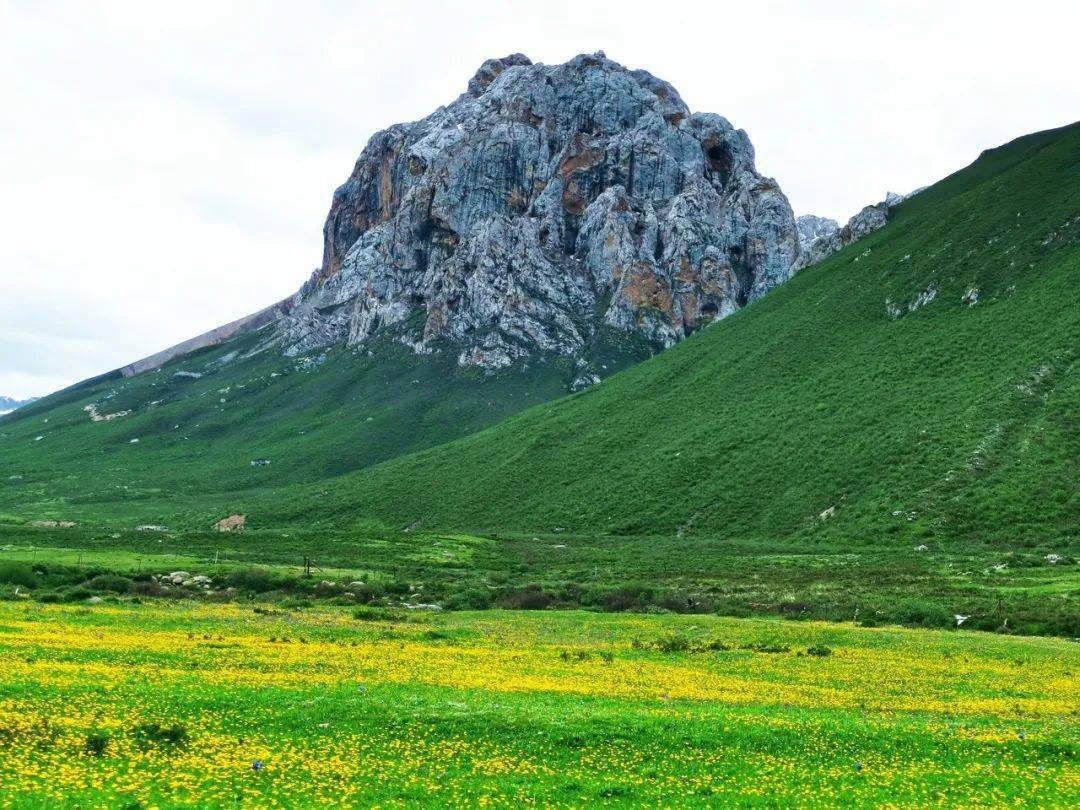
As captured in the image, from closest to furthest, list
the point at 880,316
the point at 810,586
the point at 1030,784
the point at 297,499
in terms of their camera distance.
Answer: the point at 1030,784
the point at 810,586
the point at 880,316
the point at 297,499

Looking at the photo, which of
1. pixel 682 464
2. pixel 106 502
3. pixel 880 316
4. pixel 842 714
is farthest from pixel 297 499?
pixel 842 714

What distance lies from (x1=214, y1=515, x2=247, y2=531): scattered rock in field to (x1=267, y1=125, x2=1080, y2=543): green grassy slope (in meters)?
5.56

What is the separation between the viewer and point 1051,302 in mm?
120000

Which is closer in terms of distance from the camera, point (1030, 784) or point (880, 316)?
point (1030, 784)

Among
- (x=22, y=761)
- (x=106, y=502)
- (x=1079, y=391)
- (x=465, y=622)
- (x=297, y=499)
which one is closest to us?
(x=22, y=761)

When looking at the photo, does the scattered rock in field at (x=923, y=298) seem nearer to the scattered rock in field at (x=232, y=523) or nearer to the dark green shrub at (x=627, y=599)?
the dark green shrub at (x=627, y=599)

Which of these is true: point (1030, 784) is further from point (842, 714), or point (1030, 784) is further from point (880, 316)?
point (880, 316)

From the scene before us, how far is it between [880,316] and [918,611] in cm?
10627

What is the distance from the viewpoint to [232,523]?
471 ft

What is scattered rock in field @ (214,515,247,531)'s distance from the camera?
A: 141000 millimetres

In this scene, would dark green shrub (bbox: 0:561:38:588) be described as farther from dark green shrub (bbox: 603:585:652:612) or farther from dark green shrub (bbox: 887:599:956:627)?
dark green shrub (bbox: 887:599:956:627)

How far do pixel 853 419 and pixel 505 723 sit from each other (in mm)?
105664

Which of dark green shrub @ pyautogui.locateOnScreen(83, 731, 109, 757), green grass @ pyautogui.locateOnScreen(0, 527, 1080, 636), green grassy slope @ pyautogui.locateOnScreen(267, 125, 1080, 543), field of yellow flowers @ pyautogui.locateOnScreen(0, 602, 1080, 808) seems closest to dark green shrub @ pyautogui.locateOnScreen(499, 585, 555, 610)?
green grass @ pyautogui.locateOnScreen(0, 527, 1080, 636)

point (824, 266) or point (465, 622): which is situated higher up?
point (824, 266)
